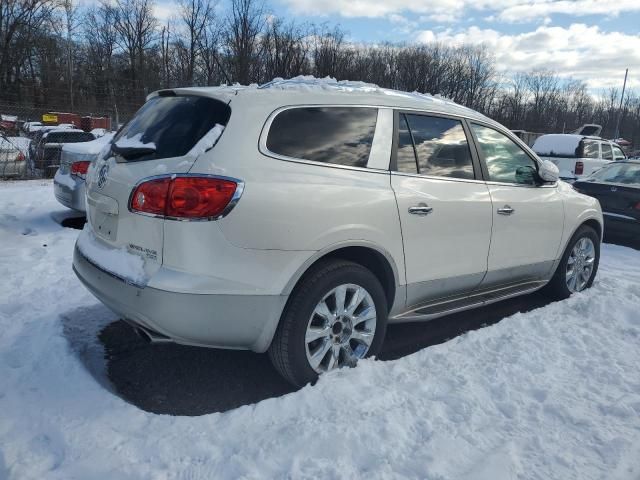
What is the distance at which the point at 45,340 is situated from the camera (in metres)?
3.36

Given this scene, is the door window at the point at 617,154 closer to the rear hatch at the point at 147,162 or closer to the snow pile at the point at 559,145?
the snow pile at the point at 559,145

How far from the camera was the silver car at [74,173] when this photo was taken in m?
6.71

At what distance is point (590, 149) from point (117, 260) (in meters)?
14.1

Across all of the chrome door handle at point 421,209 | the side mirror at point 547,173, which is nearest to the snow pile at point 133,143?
the chrome door handle at point 421,209

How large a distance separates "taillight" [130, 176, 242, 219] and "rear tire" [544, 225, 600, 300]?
3.51 meters

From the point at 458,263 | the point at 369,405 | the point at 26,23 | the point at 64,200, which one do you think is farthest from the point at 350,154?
the point at 26,23

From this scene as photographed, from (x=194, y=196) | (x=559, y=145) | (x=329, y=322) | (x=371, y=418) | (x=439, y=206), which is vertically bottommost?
(x=371, y=418)

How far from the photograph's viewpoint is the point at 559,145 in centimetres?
1409

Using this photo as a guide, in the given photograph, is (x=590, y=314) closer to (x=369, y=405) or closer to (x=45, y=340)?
(x=369, y=405)

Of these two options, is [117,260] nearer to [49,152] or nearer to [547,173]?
[547,173]

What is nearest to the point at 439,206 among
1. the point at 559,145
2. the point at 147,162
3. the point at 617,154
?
the point at 147,162

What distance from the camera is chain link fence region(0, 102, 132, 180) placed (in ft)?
36.3

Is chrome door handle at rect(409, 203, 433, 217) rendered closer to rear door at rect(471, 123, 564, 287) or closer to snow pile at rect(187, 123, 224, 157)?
rear door at rect(471, 123, 564, 287)

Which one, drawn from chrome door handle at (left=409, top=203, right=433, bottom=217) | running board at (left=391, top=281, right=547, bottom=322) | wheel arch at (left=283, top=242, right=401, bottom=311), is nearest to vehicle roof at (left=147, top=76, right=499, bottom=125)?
chrome door handle at (left=409, top=203, right=433, bottom=217)
